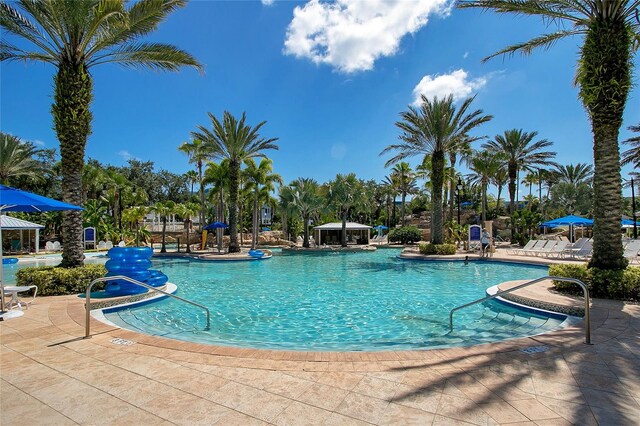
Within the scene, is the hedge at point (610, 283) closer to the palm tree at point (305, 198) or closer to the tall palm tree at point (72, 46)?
the tall palm tree at point (72, 46)

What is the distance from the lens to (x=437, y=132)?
853 inches

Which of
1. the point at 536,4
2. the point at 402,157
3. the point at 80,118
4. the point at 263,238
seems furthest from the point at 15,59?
the point at 263,238

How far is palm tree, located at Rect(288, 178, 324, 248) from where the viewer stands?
34094mm

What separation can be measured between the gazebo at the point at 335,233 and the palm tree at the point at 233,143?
41.7ft

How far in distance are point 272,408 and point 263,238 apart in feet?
114

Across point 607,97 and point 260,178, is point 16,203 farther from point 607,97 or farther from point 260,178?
point 260,178

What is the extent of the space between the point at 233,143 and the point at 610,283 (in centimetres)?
2259

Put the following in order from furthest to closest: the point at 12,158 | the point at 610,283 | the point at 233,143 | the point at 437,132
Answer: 1. the point at 12,158
2. the point at 233,143
3. the point at 437,132
4. the point at 610,283

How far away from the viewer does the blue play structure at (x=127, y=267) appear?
29.8 feet

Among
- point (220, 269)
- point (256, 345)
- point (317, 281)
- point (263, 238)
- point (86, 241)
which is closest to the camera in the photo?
point (256, 345)

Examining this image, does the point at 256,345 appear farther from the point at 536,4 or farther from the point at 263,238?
the point at 263,238

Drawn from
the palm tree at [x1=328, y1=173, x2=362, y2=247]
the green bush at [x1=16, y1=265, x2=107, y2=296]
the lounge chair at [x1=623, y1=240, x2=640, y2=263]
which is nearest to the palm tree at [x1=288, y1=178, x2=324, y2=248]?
the palm tree at [x1=328, y1=173, x2=362, y2=247]

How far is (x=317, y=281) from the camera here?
14227 millimetres

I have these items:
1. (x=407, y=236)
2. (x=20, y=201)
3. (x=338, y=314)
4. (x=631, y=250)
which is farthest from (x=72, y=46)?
(x=407, y=236)
